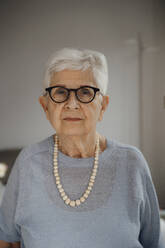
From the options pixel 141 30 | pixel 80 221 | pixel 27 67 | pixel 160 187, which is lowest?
pixel 160 187

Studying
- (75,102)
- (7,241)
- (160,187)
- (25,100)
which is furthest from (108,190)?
(160,187)

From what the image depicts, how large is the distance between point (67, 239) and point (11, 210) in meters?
0.21

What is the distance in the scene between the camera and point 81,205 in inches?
27.1

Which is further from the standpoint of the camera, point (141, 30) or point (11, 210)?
point (141, 30)

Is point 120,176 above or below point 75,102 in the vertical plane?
below

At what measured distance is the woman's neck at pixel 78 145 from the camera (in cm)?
73

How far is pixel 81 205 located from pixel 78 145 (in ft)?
0.60

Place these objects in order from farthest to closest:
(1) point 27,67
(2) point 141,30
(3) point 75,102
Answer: (2) point 141,30 → (1) point 27,67 → (3) point 75,102

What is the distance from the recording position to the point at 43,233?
69cm

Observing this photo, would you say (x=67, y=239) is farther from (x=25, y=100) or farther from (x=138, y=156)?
(x=25, y=100)

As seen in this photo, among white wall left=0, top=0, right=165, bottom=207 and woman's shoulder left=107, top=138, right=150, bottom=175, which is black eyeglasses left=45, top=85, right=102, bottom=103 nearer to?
woman's shoulder left=107, top=138, right=150, bottom=175

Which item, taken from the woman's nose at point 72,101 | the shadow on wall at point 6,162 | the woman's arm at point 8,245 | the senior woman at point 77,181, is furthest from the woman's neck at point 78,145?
the shadow on wall at point 6,162

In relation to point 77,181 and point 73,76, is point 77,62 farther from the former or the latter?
point 77,181

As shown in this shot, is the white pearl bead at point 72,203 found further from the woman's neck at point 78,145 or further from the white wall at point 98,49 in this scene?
the white wall at point 98,49
